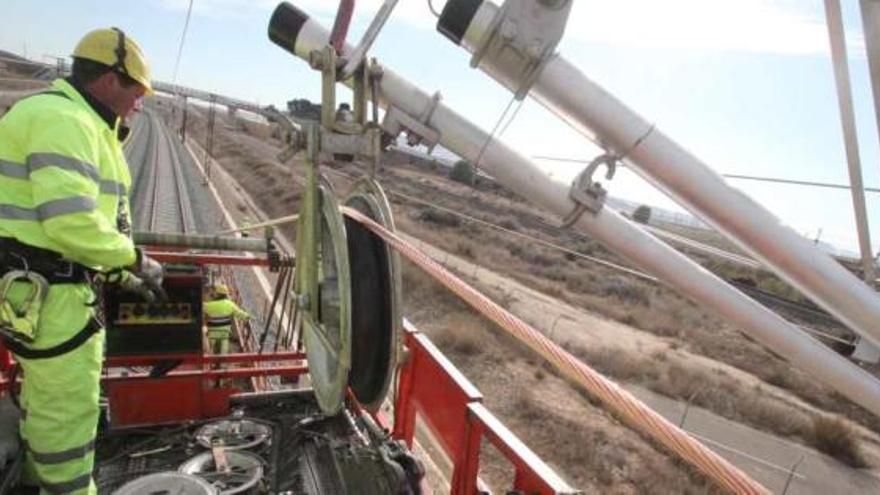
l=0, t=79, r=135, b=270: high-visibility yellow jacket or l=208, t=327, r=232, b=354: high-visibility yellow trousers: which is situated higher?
l=0, t=79, r=135, b=270: high-visibility yellow jacket

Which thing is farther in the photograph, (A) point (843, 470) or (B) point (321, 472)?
(A) point (843, 470)

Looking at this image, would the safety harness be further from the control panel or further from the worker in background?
the control panel

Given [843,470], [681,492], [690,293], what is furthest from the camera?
[843,470]

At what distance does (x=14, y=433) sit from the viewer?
10.8 ft

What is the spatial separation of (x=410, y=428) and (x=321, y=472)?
66 centimetres

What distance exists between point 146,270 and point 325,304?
3.39 feet

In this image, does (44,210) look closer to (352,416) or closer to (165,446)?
(165,446)

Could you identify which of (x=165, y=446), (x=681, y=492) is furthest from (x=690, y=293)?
(x=681, y=492)

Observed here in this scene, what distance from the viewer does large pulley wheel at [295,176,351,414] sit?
10.6ft

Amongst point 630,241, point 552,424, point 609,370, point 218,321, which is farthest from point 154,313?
point 609,370

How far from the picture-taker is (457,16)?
2.81 m

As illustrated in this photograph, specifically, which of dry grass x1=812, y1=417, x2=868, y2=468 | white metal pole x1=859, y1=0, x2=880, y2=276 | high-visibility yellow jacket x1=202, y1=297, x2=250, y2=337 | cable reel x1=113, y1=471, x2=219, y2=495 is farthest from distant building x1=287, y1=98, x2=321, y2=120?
dry grass x1=812, y1=417, x2=868, y2=468

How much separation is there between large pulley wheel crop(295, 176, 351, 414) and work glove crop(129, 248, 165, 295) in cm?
82

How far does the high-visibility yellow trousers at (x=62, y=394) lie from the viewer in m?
2.69
